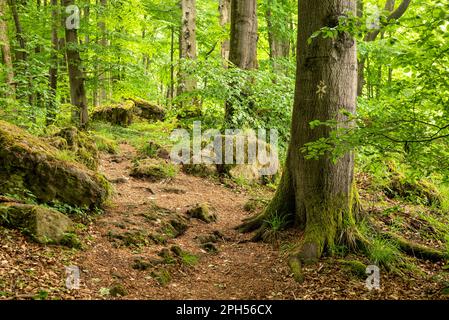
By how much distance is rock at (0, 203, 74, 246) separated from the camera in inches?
181

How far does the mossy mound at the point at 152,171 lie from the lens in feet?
30.6

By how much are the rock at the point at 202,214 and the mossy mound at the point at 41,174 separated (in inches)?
72.4

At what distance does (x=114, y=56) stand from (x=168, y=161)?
394cm

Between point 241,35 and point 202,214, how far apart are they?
5.48 meters

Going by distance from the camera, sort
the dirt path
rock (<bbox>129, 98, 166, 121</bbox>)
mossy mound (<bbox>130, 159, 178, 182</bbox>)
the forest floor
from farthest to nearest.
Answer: rock (<bbox>129, 98, 166, 121</bbox>) → mossy mound (<bbox>130, 159, 178, 182</bbox>) → the dirt path → the forest floor

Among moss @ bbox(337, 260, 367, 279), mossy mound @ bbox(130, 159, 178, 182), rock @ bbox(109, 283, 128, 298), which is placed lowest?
rock @ bbox(109, 283, 128, 298)

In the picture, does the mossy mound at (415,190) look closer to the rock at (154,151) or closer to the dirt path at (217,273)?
the dirt path at (217,273)

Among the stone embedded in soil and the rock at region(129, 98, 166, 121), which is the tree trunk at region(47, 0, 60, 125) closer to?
the stone embedded in soil

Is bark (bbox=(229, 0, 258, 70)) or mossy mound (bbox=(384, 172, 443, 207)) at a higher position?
bark (bbox=(229, 0, 258, 70))

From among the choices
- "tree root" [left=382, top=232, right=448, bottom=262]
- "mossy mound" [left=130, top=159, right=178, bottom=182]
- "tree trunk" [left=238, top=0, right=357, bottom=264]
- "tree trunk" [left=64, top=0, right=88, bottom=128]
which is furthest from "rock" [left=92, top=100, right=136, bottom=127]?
"tree root" [left=382, top=232, right=448, bottom=262]

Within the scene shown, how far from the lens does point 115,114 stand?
53.2 ft

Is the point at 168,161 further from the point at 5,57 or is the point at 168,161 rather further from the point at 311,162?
the point at 311,162

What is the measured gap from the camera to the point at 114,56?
1171cm

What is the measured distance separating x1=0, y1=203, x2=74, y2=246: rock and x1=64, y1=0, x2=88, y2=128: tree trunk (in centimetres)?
685
